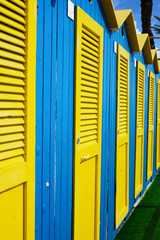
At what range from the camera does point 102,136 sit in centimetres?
344

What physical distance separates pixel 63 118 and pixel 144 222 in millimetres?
3232

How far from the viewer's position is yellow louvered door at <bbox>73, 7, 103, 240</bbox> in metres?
2.58

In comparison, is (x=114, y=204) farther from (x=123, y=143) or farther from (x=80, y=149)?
(x=80, y=149)

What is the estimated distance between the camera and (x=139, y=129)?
585 centimetres

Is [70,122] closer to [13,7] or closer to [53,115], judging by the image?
[53,115]

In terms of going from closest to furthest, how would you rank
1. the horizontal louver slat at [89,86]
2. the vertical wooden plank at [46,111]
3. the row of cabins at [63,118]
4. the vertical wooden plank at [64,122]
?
the row of cabins at [63,118]
the vertical wooden plank at [46,111]
the vertical wooden plank at [64,122]
the horizontal louver slat at [89,86]

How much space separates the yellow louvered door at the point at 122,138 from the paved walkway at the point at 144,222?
20 centimetres

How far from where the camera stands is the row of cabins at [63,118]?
1630 millimetres

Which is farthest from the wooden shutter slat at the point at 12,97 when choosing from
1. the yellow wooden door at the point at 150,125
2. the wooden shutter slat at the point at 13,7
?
the yellow wooden door at the point at 150,125

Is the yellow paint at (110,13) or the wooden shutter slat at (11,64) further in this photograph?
the yellow paint at (110,13)

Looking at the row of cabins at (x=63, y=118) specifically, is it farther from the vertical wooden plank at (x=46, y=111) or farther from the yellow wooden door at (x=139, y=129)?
the yellow wooden door at (x=139, y=129)

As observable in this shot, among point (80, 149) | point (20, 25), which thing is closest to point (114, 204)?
point (80, 149)

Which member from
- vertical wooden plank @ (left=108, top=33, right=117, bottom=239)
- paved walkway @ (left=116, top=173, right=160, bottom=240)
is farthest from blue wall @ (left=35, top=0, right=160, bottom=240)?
paved walkway @ (left=116, top=173, right=160, bottom=240)

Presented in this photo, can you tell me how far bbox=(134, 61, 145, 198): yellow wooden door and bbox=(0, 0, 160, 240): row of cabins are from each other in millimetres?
976
